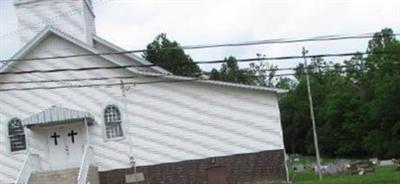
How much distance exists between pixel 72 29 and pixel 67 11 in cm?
100

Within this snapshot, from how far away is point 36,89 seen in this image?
32.5 metres

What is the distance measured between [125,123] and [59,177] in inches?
148

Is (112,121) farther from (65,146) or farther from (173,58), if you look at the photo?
(173,58)

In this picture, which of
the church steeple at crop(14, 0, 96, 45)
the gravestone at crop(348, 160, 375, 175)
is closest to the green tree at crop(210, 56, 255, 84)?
the gravestone at crop(348, 160, 375, 175)

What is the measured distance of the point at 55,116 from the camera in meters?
31.3

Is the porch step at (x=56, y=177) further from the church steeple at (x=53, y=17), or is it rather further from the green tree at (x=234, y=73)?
the green tree at (x=234, y=73)

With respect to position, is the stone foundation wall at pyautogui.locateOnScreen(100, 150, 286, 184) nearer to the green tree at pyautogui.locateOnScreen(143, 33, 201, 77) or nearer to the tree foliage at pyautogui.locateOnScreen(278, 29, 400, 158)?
the green tree at pyautogui.locateOnScreen(143, 33, 201, 77)

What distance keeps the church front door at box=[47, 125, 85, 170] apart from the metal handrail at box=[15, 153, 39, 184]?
72 centimetres

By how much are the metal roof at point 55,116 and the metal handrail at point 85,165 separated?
1.38 m

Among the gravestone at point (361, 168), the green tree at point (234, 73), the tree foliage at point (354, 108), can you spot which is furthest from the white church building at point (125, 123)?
the tree foliage at point (354, 108)

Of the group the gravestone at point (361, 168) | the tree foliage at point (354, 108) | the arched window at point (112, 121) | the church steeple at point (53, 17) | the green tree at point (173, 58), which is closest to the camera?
the arched window at point (112, 121)

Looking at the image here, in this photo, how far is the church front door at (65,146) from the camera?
32125mm

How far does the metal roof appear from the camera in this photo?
102 feet

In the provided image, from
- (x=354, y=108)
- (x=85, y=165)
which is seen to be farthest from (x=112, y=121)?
(x=354, y=108)
